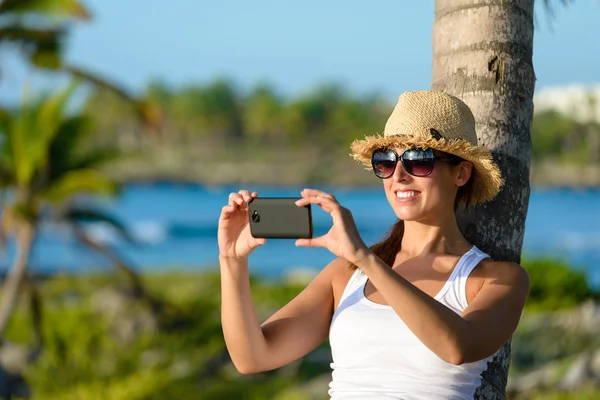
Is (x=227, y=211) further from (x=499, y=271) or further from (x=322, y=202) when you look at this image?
(x=499, y=271)

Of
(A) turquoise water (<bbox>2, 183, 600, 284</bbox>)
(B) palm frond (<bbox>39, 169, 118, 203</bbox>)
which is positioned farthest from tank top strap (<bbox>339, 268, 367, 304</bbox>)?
(A) turquoise water (<bbox>2, 183, 600, 284</bbox>)

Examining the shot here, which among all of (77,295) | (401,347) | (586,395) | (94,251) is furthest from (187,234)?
(401,347)

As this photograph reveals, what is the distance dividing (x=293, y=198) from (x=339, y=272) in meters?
0.50

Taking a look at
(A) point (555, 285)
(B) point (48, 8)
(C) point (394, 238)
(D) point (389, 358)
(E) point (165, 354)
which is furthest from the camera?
(A) point (555, 285)

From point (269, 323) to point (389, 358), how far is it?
0.42 meters

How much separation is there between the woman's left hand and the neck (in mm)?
522

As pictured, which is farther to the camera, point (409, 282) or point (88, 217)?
point (88, 217)

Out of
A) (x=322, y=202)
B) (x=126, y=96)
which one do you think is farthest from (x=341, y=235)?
(x=126, y=96)

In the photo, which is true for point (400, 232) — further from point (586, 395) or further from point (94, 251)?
point (94, 251)

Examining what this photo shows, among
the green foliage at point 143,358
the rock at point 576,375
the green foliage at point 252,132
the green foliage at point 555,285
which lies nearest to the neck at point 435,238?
the rock at point 576,375

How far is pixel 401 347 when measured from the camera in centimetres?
270

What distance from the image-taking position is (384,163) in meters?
2.82

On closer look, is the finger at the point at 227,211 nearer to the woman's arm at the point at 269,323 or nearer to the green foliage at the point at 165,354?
the woman's arm at the point at 269,323

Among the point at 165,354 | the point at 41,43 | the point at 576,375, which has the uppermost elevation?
the point at 41,43
